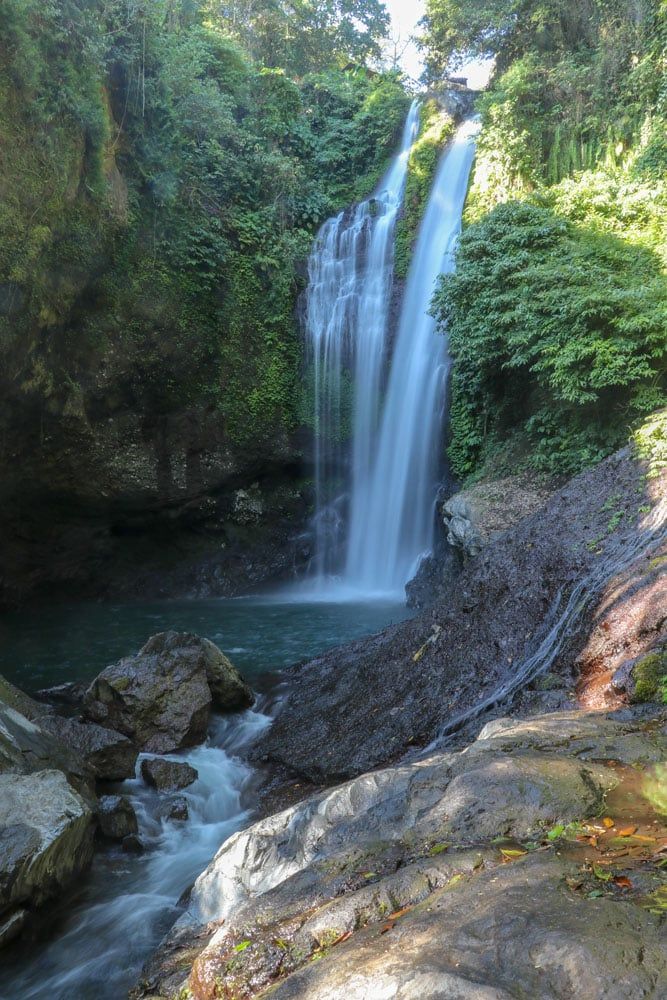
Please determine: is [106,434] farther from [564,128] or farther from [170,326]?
[564,128]

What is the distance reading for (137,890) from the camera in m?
4.91

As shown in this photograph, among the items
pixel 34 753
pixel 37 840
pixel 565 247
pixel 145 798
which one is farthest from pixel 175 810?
pixel 565 247

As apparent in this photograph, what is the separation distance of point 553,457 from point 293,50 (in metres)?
21.2

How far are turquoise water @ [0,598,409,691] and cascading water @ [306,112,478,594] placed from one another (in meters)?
1.86

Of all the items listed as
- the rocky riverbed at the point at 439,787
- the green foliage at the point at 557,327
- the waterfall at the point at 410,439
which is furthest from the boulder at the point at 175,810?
the waterfall at the point at 410,439

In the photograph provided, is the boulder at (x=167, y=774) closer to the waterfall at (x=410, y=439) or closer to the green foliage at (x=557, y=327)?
the green foliage at (x=557, y=327)

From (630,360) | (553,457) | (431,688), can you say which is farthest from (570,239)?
(431,688)

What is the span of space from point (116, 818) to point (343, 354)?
39.9 ft

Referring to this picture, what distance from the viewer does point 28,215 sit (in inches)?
382

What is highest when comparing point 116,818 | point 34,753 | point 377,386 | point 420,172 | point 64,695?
point 420,172

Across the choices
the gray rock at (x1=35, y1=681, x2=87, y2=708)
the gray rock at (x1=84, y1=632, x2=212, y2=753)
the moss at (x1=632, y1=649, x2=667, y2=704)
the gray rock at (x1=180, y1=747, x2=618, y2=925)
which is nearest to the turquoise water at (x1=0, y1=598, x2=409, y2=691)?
the gray rock at (x1=35, y1=681, x2=87, y2=708)

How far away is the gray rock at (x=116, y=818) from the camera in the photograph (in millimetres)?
5445

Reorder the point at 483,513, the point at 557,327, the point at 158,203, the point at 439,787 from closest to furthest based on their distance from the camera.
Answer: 1. the point at 439,787
2. the point at 557,327
3. the point at 483,513
4. the point at 158,203

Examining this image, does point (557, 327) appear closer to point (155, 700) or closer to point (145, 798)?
point (155, 700)
